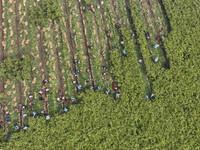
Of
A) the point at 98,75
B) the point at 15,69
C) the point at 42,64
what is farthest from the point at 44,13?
the point at 98,75

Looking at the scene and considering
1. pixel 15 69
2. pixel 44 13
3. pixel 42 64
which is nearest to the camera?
pixel 15 69

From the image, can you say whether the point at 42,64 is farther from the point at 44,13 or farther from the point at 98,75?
the point at 98,75

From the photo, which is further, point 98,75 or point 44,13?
point 44,13

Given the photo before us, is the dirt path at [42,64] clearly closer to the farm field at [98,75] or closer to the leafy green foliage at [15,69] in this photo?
the farm field at [98,75]

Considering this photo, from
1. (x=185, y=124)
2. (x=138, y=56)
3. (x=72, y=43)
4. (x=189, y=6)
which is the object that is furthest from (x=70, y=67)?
(x=189, y=6)

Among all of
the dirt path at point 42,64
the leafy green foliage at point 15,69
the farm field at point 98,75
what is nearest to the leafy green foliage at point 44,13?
the farm field at point 98,75

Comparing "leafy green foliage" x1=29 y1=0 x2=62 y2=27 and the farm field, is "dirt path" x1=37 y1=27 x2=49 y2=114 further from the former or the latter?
"leafy green foliage" x1=29 y1=0 x2=62 y2=27

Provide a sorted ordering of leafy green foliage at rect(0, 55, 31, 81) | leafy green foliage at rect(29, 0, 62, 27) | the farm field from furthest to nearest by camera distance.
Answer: leafy green foliage at rect(29, 0, 62, 27)
leafy green foliage at rect(0, 55, 31, 81)
the farm field

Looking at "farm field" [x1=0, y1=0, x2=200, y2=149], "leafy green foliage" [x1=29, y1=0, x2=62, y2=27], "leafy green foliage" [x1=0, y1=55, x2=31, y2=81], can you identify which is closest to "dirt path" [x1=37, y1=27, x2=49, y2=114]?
"farm field" [x1=0, y1=0, x2=200, y2=149]

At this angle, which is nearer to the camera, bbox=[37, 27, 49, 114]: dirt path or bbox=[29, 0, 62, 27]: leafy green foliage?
bbox=[37, 27, 49, 114]: dirt path
